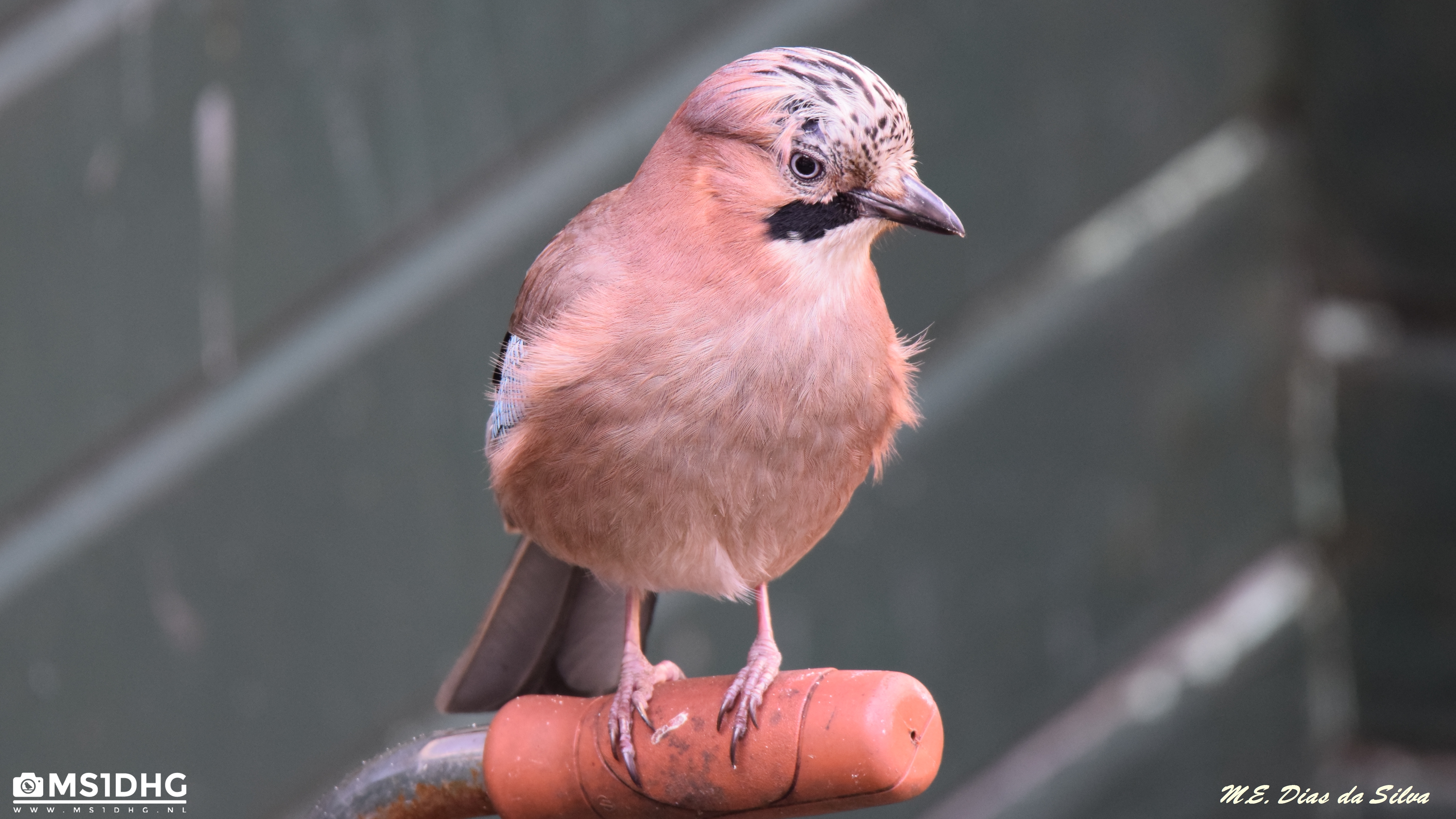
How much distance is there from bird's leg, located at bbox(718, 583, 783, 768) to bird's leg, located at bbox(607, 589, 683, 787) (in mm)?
122

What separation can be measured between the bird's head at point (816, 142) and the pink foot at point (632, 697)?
26.6 inches

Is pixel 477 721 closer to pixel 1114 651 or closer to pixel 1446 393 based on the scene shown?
pixel 1114 651

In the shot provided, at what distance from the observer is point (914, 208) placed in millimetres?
1931

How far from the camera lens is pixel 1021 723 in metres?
4.44

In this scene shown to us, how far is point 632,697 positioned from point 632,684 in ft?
0.24

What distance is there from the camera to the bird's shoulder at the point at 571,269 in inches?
84.0

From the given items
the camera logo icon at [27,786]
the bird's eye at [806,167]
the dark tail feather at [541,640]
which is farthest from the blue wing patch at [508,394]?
the camera logo icon at [27,786]

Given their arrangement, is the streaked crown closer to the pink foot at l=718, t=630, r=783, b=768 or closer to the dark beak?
the dark beak

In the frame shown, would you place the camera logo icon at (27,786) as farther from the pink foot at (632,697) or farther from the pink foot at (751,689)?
the pink foot at (751,689)

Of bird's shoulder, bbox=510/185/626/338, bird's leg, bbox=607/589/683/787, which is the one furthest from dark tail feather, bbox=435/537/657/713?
bird's shoulder, bbox=510/185/626/338

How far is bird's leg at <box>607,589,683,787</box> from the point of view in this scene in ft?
6.29

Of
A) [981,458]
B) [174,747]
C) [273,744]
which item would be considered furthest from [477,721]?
[981,458]

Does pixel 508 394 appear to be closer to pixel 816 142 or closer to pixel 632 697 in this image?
pixel 632 697

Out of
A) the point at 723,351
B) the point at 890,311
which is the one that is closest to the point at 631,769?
the point at 723,351
